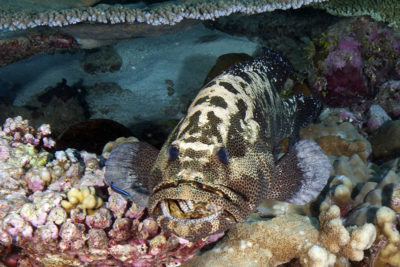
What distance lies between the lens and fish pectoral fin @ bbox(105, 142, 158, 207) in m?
2.75

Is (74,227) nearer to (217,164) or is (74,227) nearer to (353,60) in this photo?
(217,164)

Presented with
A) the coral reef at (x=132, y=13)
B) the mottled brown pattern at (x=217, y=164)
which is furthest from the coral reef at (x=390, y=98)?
the mottled brown pattern at (x=217, y=164)

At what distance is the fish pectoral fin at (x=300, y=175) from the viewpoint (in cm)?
300

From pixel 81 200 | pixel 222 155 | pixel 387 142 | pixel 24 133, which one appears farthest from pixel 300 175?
pixel 24 133

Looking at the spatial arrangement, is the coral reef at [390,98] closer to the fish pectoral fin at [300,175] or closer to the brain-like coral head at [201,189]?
the fish pectoral fin at [300,175]

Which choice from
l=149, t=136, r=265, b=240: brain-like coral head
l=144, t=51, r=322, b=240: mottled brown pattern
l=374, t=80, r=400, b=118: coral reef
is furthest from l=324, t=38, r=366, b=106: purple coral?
l=149, t=136, r=265, b=240: brain-like coral head

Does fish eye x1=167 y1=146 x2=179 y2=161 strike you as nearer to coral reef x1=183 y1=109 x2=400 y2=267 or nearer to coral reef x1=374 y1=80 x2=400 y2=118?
coral reef x1=183 y1=109 x2=400 y2=267

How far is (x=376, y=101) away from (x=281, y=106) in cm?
324

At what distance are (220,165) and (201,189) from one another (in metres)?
0.28

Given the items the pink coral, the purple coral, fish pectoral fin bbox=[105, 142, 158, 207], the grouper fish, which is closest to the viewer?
the grouper fish

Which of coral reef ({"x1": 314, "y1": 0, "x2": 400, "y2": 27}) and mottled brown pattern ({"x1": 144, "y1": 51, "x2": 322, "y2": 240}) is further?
coral reef ({"x1": 314, "y1": 0, "x2": 400, "y2": 27})

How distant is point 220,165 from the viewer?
235cm

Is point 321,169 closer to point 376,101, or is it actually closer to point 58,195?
point 58,195

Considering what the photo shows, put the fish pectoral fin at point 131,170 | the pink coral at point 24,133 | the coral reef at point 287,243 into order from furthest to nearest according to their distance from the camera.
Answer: the pink coral at point 24,133 → the fish pectoral fin at point 131,170 → the coral reef at point 287,243
